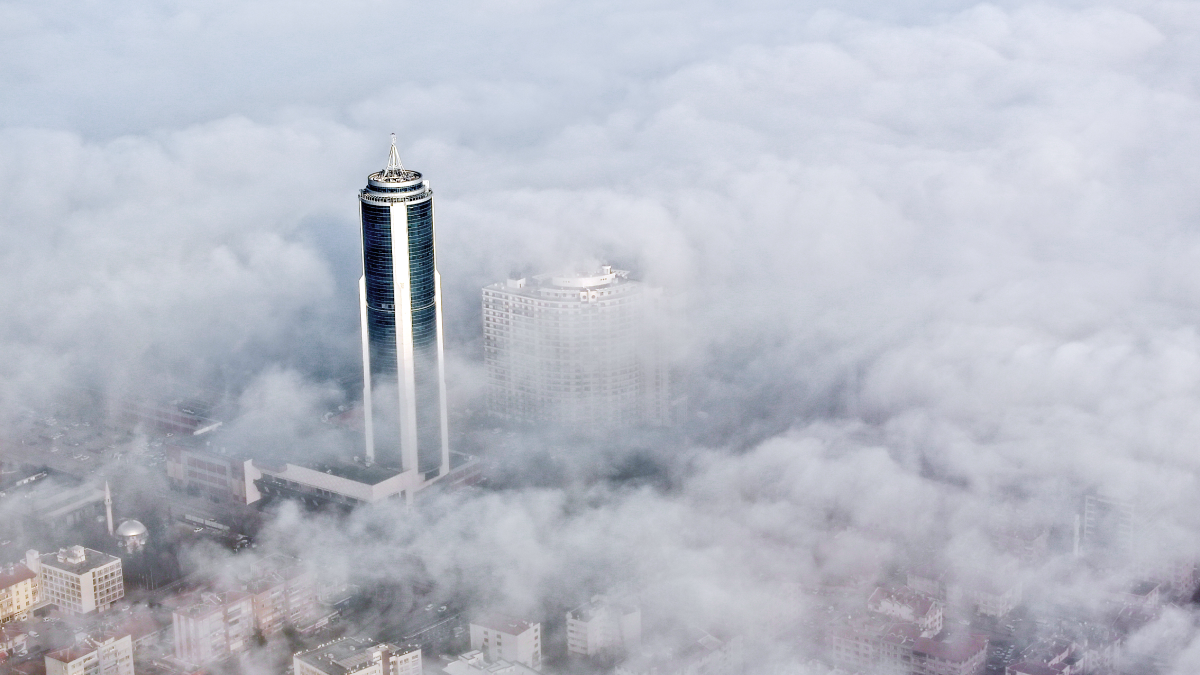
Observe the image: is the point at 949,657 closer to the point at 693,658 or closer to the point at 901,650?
the point at 901,650

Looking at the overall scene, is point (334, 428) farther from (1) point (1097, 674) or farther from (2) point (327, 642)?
(1) point (1097, 674)

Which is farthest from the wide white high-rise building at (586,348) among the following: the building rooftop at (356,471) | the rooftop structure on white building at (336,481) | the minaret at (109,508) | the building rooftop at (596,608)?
the minaret at (109,508)

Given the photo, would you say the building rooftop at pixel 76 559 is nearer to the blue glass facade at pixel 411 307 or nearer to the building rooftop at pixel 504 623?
the blue glass facade at pixel 411 307

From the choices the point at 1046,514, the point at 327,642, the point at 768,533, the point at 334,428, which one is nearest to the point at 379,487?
the point at 334,428

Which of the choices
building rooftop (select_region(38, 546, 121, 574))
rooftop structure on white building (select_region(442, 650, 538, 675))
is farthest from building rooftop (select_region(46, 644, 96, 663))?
rooftop structure on white building (select_region(442, 650, 538, 675))

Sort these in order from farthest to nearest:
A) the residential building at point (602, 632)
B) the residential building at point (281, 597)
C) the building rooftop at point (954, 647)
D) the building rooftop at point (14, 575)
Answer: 1. the building rooftop at point (14, 575)
2. the residential building at point (281, 597)
3. the residential building at point (602, 632)
4. the building rooftop at point (954, 647)

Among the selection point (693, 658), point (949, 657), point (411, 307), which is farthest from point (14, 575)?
point (949, 657)
